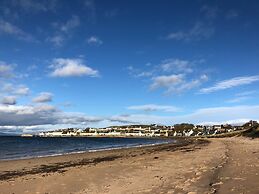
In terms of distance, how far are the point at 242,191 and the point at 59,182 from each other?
10060 mm

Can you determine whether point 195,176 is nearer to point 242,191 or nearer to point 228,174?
point 228,174

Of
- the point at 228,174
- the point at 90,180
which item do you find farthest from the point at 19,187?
the point at 228,174

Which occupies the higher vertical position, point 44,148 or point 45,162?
point 44,148

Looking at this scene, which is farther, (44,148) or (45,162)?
(44,148)

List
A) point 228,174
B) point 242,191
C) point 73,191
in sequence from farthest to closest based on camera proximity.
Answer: point 228,174 → point 73,191 → point 242,191

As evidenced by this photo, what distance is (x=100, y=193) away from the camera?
15047mm

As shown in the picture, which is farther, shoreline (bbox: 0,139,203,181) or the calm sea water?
the calm sea water

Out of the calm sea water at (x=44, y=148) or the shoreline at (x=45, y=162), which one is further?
the calm sea water at (x=44, y=148)

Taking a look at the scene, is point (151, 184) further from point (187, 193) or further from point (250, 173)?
point (250, 173)

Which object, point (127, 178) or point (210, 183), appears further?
point (127, 178)

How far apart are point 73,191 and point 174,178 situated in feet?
16.2

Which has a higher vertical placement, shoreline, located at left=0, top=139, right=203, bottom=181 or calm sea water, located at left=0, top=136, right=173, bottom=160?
calm sea water, located at left=0, top=136, right=173, bottom=160

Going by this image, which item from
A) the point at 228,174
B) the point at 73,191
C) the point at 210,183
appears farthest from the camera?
the point at 228,174

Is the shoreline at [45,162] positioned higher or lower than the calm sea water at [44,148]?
lower
